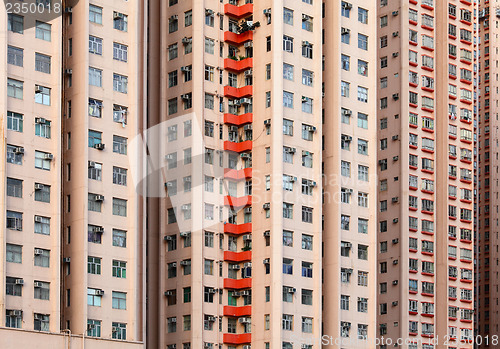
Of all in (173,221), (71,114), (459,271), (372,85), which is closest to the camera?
(71,114)

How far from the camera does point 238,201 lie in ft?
245

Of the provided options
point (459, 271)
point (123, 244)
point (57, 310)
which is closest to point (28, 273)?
point (57, 310)

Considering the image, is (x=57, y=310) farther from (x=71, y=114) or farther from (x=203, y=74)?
(x=203, y=74)

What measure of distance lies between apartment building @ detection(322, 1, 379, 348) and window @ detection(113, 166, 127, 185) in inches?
632

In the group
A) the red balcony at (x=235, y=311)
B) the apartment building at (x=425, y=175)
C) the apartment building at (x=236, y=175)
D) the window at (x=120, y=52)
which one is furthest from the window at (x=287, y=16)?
the apartment building at (x=425, y=175)

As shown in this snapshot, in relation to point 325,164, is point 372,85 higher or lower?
higher

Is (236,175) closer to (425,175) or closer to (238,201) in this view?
(238,201)

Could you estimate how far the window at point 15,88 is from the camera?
60688mm

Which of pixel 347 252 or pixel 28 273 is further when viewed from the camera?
pixel 347 252

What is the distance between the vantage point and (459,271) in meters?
94.4

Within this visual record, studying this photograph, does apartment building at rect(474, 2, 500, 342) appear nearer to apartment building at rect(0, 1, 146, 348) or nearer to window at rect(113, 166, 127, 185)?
apartment building at rect(0, 1, 146, 348)

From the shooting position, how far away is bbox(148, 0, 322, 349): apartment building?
238 ft

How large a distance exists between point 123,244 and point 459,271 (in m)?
37.9

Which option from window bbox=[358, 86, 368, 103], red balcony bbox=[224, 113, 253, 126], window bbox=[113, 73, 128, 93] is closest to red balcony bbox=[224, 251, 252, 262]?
red balcony bbox=[224, 113, 253, 126]
